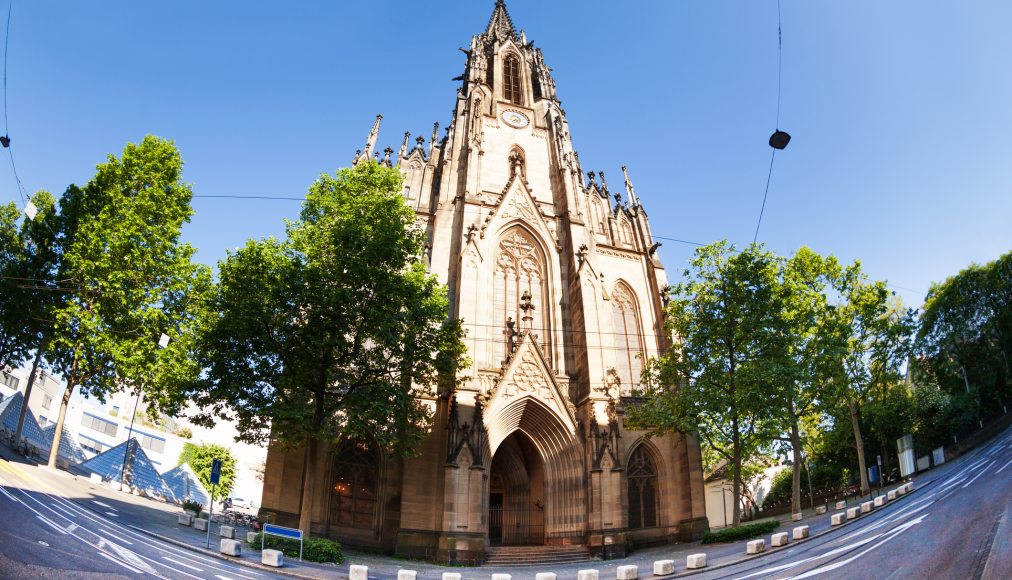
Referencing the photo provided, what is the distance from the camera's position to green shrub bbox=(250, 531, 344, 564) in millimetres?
14492

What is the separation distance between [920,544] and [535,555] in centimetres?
1313

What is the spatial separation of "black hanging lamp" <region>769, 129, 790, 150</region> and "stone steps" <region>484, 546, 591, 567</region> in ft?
52.5

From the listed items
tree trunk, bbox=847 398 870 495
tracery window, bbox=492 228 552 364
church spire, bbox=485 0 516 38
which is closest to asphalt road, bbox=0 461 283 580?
tracery window, bbox=492 228 552 364

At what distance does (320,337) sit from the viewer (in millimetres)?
16484

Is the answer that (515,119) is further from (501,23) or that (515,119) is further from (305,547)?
(305,547)

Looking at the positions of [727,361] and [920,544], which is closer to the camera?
[920,544]

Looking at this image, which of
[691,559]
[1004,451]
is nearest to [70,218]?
[691,559]

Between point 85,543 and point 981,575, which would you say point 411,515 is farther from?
point 981,575

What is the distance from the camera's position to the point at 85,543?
1092 centimetres

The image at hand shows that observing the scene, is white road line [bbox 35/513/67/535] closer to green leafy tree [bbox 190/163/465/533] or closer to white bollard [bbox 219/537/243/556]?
white bollard [bbox 219/537/243/556]

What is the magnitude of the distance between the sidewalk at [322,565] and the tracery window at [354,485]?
1953 millimetres

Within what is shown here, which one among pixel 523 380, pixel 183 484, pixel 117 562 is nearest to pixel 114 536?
pixel 117 562

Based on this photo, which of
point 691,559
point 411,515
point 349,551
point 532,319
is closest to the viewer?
point 691,559

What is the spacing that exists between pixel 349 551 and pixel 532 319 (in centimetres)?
1276
